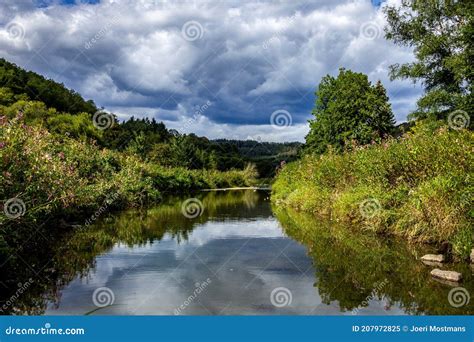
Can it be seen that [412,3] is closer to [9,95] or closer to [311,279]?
[311,279]

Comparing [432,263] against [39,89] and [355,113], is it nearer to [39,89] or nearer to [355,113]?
[355,113]

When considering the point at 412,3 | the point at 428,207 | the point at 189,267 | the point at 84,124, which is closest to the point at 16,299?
the point at 189,267

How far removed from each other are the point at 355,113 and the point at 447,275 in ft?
78.8

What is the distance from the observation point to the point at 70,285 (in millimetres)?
7684

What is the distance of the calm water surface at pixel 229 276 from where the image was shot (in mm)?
6633

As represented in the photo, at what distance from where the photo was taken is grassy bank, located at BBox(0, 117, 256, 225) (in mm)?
9312

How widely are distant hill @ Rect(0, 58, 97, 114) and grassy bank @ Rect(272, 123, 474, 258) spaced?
189 ft

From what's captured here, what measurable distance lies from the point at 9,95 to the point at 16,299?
189 feet

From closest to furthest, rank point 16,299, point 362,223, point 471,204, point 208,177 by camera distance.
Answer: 1. point 16,299
2. point 471,204
3. point 362,223
4. point 208,177

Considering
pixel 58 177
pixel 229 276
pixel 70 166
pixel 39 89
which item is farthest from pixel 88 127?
pixel 229 276

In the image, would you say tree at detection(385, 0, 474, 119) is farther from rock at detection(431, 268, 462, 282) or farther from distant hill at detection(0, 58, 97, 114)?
distant hill at detection(0, 58, 97, 114)

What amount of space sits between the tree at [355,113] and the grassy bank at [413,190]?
12203mm

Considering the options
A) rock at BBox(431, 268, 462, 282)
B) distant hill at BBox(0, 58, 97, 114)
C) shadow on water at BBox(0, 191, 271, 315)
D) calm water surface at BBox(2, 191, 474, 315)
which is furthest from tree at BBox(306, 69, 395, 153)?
distant hill at BBox(0, 58, 97, 114)

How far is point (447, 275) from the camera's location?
8008 millimetres
